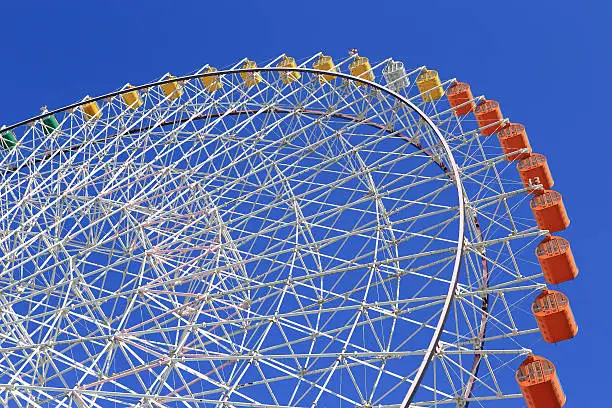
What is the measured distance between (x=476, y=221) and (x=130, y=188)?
9248 mm

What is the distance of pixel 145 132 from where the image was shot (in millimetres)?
24672

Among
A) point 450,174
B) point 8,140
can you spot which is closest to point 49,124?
point 8,140

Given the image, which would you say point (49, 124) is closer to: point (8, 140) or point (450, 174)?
point (8, 140)

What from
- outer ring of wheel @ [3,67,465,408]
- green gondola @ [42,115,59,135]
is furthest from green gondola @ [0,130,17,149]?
green gondola @ [42,115,59,135]

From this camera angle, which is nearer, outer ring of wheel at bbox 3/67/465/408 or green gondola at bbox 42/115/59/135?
outer ring of wheel at bbox 3/67/465/408

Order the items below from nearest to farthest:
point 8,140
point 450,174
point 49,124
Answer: point 450,174 < point 8,140 < point 49,124

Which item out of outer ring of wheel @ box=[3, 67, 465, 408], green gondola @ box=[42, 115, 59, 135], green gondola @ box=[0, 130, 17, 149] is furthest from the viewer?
green gondola @ box=[42, 115, 59, 135]

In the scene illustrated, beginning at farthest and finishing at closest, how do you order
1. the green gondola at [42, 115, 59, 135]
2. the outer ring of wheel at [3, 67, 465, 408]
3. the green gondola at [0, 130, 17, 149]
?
the green gondola at [42, 115, 59, 135] → the green gondola at [0, 130, 17, 149] → the outer ring of wheel at [3, 67, 465, 408]

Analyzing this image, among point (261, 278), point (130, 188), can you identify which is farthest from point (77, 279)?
point (130, 188)

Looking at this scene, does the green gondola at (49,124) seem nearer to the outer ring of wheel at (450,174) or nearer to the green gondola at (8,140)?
the outer ring of wheel at (450,174)

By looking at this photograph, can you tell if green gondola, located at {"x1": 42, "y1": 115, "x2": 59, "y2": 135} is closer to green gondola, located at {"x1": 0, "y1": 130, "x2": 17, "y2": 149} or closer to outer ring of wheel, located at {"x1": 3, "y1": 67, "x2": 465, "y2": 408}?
outer ring of wheel, located at {"x1": 3, "y1": 67, "x2": 465, "y2": 408}

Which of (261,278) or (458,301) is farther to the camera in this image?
(261,278)

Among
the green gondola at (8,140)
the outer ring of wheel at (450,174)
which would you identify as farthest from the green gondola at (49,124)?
the green gondola at (8,140)

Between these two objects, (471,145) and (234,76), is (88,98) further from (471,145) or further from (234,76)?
(471,145)
